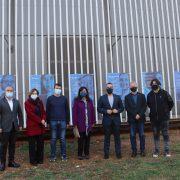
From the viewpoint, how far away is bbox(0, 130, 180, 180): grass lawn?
6555 mm

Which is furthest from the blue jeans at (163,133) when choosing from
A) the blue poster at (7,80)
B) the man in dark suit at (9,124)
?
the blue poster at (7,80)

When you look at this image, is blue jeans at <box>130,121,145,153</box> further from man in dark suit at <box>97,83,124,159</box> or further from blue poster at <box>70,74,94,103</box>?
blue poster at <box>70,74,94,103</box>

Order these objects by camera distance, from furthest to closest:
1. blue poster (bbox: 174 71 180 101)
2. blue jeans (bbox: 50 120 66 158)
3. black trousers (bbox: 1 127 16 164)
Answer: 1. blue poster (bbox: 174 71 180 101)
2. blue jeans (bbox: 50 120 66 158)
3. black trousers (bbox: 1 127 16 164)

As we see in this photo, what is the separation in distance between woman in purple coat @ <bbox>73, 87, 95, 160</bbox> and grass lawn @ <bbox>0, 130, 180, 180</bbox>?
0.28 metres

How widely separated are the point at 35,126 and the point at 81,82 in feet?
10.1

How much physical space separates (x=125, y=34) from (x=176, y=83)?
212cm

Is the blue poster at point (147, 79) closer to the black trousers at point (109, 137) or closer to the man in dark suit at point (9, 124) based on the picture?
the black trousers at point (109, 137)

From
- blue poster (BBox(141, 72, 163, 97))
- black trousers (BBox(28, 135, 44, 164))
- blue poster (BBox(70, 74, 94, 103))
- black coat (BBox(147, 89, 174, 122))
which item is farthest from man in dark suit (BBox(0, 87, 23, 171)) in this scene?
blue poster (BBox(141, 72, 163, 97))

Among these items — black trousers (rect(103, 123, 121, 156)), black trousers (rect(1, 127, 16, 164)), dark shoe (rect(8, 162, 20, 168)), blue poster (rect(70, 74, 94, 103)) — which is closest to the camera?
black trousers (rect(1, 127, 16, 164))

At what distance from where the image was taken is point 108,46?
433 inches

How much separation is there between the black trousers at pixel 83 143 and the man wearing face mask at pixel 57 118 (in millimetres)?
359

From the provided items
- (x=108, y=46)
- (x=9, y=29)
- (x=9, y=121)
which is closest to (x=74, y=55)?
(x=108, y=46)

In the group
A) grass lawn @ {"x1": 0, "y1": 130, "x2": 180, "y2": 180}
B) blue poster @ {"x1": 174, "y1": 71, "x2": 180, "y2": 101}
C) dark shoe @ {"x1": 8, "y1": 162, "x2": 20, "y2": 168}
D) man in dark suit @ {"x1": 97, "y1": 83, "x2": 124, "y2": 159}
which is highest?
blue poster @ {"x1": 174, "y1": 71, "x2": 180, "y2": 101}

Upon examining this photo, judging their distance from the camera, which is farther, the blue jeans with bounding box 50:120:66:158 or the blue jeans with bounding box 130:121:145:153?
the blue jeans with bounding box 130:121:145:153
